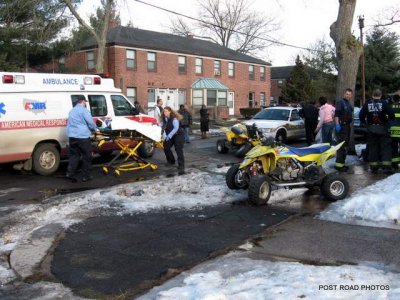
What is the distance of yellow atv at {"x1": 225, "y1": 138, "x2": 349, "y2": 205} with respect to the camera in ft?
26.9

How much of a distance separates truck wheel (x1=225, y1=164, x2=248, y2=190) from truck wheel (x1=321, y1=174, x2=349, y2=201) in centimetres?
143

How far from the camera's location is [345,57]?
13.8m

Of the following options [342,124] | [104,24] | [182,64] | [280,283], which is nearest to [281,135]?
[342,124]

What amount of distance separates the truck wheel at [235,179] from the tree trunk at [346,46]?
601 cm

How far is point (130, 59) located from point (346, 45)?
22.6 meters

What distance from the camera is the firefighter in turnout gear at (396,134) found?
10.8 metres

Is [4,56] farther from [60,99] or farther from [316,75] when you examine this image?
[316,75]

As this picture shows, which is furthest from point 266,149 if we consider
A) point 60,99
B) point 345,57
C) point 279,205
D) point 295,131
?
point 295,131

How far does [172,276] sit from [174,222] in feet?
6.93

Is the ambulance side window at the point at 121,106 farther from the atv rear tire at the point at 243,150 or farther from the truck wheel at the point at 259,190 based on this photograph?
the truck wheel at the point at 259,190

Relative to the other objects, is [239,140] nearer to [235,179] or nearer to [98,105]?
[98,105]

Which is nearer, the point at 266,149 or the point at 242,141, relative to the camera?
the point at 266,149

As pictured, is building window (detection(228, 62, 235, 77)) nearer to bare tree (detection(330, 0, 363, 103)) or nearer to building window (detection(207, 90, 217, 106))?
building window (detection(207, 90, 217, 106))

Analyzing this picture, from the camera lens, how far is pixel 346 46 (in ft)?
45.1
